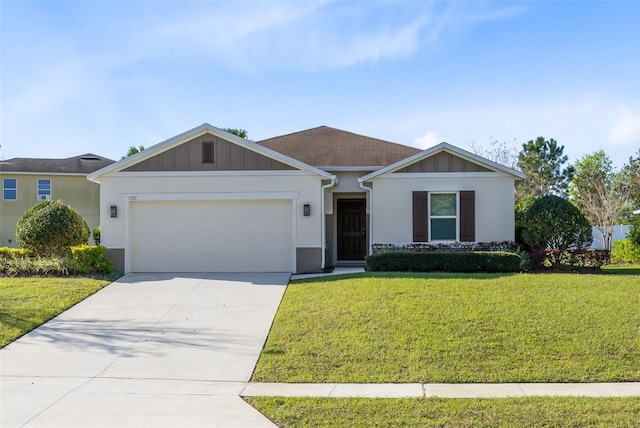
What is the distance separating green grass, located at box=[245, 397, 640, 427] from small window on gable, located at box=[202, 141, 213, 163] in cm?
959

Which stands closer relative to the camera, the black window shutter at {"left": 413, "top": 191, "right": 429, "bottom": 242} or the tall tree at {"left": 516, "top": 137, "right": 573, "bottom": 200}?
the black window shutter at {"left": 413, "top": 191, "right": 429, "bottom": 242}

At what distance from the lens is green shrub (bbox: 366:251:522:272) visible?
12.4 metres

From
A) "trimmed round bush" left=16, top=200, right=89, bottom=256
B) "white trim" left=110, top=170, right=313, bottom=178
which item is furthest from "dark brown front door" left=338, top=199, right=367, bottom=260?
"trimmed round bush" left=16, top=200, right=89, bottom=256

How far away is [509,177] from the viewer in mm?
14531

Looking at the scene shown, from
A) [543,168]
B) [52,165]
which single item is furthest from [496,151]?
[52,165]

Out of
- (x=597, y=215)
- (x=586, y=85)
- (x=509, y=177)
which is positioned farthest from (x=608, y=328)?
(x=597, y=215)

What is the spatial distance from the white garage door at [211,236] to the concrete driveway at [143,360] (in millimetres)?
A: 2409

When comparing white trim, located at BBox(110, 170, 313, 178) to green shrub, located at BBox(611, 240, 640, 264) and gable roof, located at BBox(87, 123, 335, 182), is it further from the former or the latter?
green shrub, located at BBox(611, 240, 640, 264)

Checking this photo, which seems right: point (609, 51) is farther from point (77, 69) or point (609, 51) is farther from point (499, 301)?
point (77, 69)

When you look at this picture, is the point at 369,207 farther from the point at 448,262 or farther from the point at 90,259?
the point at 90,259

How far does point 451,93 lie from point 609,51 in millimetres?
4456

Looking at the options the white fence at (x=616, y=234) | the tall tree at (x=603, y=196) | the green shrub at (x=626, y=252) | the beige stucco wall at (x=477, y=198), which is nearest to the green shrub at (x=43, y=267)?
the beige stucco wall at (x=477, y=198)

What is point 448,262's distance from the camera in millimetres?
12633

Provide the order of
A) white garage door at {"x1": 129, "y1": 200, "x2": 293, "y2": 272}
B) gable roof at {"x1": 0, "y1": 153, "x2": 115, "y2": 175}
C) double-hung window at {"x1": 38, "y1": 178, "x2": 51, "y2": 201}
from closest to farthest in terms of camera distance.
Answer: white garage door at {"x1": 129, "y1": 200, "x2": 293, "y2": 272} < gable roof at {"x1": 0, "y1": 153, "x2": 115, "y2": 175} < double-hung window at {"x1": 38, "y1": 178, "x2": 51, "y2": 201}
